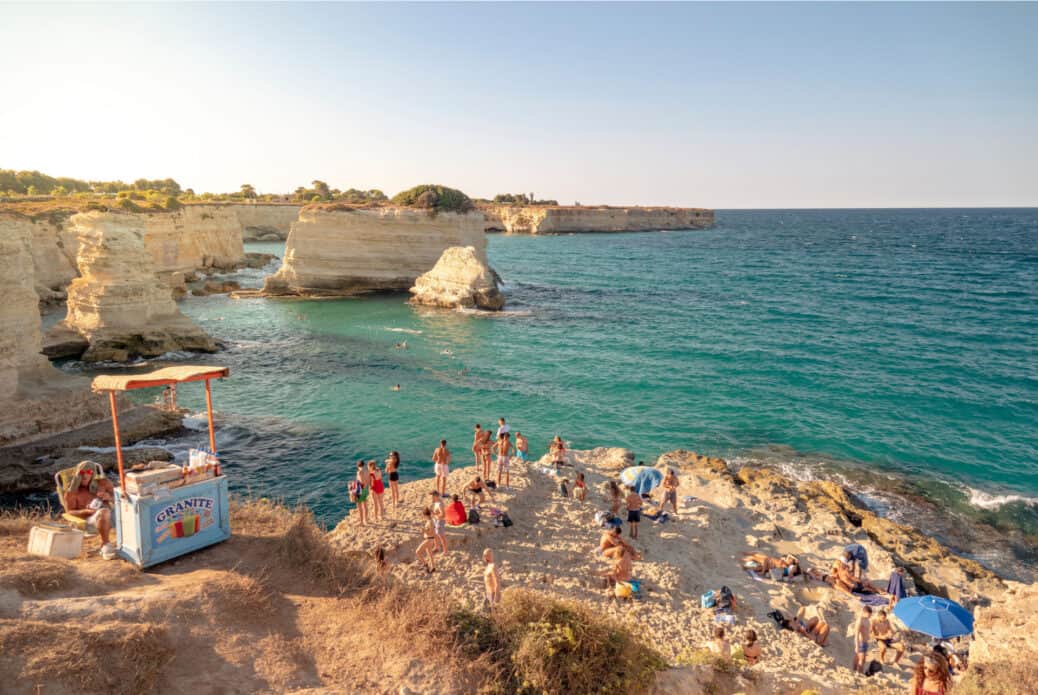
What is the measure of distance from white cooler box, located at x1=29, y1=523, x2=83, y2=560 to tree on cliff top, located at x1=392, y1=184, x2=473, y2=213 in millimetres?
40852

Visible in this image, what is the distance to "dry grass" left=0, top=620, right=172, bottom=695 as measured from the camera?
547 cm

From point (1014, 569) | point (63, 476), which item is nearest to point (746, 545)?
point (1014, 569)

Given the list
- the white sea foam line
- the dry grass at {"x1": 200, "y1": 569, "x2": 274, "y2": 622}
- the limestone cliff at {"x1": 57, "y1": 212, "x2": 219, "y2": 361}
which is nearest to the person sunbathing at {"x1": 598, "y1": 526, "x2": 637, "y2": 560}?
the dry grass at {"x1": 200, "y1": 569, "x2": 274, "y2": 622}

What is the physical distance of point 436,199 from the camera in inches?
Result: 1848

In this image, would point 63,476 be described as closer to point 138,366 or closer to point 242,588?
point 242,588

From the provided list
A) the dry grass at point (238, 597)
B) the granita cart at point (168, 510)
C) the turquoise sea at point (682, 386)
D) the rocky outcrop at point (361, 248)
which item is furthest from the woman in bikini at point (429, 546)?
the rocky outcrop at point (361, 248)

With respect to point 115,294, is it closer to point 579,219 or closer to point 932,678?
point 932,678

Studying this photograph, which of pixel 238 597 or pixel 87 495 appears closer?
pixel 238 597

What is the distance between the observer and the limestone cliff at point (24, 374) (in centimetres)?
1766

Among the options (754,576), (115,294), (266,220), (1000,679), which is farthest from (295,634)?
(266,220)

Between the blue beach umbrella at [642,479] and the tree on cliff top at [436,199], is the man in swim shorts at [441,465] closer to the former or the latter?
the blue beach umbrella at [642,479]

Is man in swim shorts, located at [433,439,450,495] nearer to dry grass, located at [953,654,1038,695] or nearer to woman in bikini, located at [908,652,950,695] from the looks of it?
woman in bikini, located at [908,652,950,695]

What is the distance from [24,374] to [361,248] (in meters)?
28.1

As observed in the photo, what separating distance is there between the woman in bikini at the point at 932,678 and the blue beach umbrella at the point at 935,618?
7.19 ft
